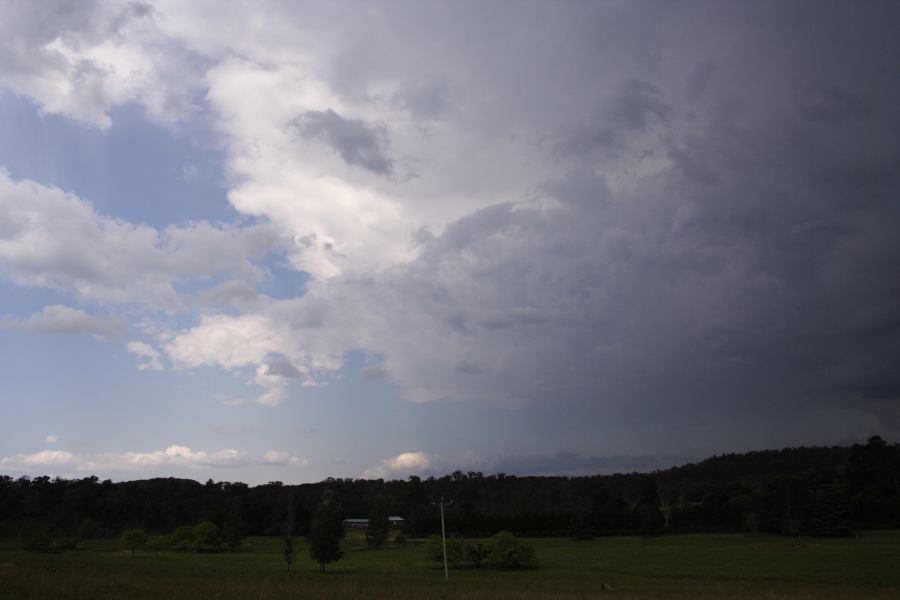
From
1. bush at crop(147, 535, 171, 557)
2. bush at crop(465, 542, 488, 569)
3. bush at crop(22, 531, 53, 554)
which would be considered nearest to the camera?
bush at crop(465, 542, 488, 569)

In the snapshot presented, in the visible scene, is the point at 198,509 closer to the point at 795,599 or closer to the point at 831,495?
the point at 831,495

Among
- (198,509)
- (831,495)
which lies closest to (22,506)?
(198,509)

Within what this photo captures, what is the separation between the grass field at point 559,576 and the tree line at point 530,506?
335 inches

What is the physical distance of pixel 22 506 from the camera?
168625mm

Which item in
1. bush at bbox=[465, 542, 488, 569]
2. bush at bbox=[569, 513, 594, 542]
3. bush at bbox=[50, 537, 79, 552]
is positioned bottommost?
bush at bbox=[569, 513, 594, 542]

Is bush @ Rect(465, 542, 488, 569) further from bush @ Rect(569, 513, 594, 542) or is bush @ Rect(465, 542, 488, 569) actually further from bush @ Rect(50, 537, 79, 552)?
bush @ Rect(50, 537, 79, 552)

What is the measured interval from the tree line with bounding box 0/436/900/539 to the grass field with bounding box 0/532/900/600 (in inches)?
335

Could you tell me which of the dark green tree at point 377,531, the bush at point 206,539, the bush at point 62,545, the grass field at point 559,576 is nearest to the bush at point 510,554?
the grass field at point 559,576

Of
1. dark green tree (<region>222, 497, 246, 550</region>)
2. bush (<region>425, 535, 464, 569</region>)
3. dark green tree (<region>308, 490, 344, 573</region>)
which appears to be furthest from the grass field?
dark green tree (<region>222, 497, 246, 550</region>)

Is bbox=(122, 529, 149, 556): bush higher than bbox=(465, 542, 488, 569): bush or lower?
higher

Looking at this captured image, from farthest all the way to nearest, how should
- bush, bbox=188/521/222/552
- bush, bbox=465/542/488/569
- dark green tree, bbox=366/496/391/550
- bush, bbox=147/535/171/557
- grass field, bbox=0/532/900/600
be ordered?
dark green tree, bbox=366/496/391/550 → bush, bbox=188/521/222/552 → bush, bbox=147/535/171/557 → bush, bbox=465/542/488/569 → grass field, bbox=0/532/900/600

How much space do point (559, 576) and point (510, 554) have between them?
14.5 m

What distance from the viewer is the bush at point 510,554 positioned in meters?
70.8

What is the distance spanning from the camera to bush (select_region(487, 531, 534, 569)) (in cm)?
7075
